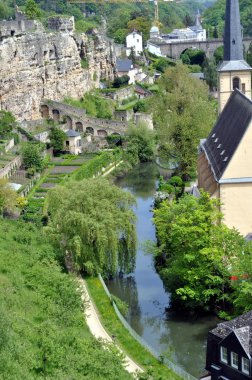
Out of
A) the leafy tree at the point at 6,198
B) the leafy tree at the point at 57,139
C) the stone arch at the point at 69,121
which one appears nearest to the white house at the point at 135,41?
the stone arch at the point at 69,121

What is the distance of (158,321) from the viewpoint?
31.0 metres

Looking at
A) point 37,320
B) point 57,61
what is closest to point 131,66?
point 57,61

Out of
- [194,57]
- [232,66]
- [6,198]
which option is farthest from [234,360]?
[194,57]

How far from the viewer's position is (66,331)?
23953mm

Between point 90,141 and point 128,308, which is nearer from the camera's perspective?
point 128,308

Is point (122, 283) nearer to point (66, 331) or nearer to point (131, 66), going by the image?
point (66, 331)

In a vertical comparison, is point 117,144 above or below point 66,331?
below

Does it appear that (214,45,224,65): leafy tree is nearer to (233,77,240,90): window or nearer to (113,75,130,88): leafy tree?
(113,75,130,88): leafy tree

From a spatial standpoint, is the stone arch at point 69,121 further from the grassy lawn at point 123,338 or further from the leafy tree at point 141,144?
the grassy lawn at point 123,338

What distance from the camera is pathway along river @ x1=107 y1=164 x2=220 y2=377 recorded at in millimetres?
28109

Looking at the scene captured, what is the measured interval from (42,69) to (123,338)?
47.3 meters

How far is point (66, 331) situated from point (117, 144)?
146ft

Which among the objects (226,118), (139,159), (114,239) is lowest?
(139,159)

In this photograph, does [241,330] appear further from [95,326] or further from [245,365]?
[95,326]
